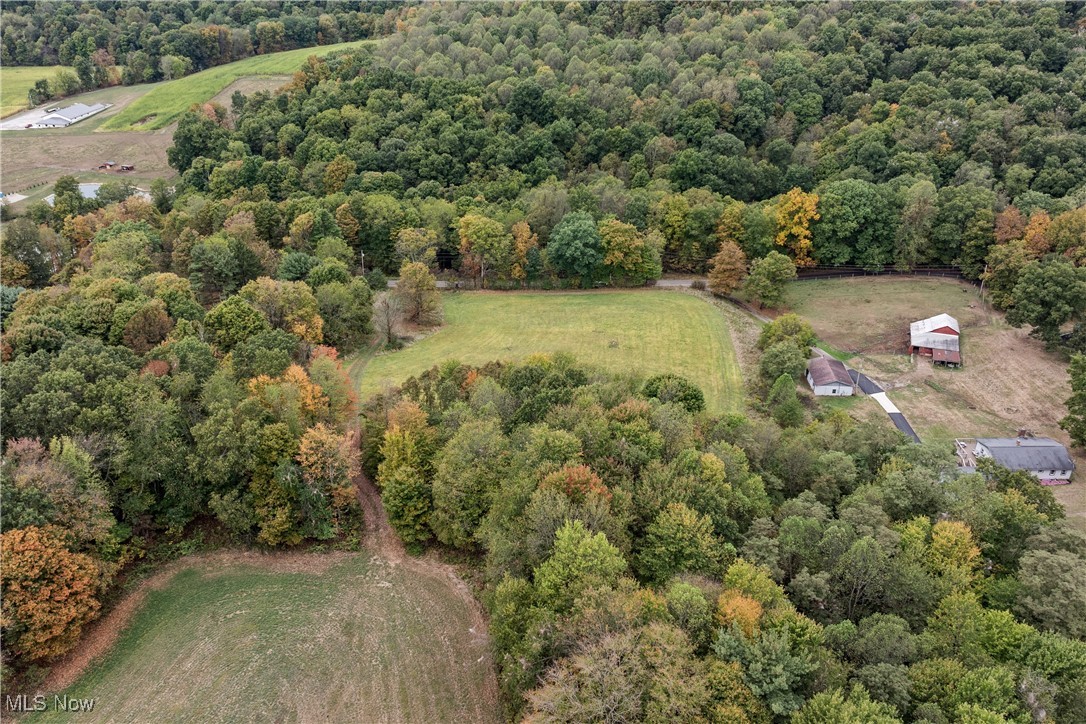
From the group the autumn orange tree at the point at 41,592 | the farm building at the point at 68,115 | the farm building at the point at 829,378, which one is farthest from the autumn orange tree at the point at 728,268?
the farm building at the point at 68,115

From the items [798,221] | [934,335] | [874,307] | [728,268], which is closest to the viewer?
[934,335]

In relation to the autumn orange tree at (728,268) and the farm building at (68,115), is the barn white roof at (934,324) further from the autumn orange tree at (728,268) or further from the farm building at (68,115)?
the farm building at (68,115)

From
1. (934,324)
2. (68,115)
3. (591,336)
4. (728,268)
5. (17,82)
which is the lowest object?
(591,336)

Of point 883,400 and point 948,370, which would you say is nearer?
point 883,400

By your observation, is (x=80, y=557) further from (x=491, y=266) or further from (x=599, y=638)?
(x=491, y=266)

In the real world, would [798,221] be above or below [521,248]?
above

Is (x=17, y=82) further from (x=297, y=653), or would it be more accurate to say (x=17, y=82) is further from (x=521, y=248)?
(x=297, y=653)

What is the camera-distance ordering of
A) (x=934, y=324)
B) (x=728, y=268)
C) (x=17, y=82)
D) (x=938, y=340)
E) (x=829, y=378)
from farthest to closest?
(x=17, y=82) < (x=728, y=268) < (x=934, y=324) < (x=938, y=340) < (x=829, y=378)

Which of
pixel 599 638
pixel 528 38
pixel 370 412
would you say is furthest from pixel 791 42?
pixel 599 638

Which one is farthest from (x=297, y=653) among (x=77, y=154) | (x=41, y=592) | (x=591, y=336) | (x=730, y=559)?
(x=77, y=154)
